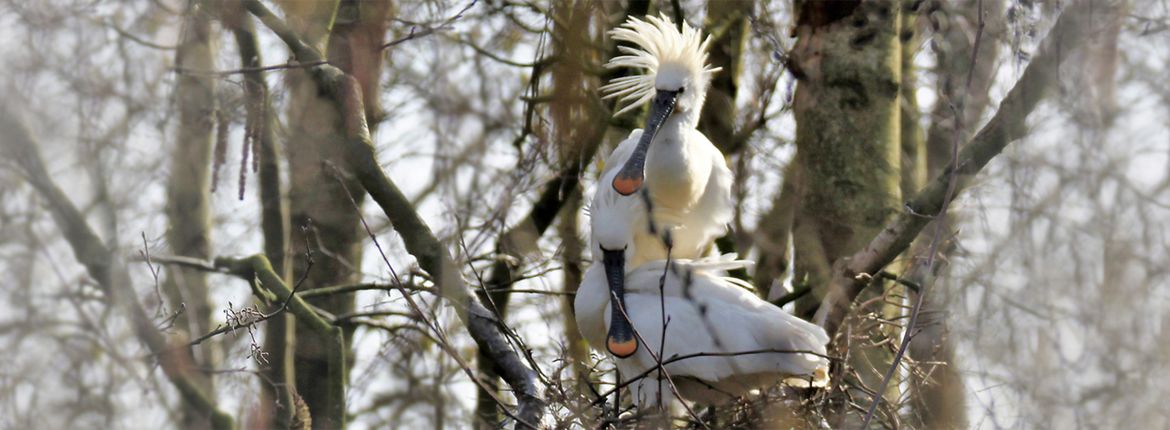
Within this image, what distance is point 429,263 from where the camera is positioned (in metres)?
6.65

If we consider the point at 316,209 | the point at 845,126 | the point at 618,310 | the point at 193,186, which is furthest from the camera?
the point at 193,186

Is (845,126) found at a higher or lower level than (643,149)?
higher

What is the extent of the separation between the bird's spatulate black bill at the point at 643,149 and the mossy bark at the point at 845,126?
0.89 meters

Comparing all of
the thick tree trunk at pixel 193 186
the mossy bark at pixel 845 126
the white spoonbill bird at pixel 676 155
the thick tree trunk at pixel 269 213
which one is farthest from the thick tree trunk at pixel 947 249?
the thick tree trunk at pixel 193 186

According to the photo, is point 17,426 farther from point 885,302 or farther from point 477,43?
point 477,43

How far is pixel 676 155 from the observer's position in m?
7.71

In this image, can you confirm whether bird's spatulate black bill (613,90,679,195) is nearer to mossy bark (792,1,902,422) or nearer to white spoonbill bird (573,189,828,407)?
white spoonbill bird (573,189,828,407)

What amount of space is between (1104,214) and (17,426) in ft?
11.1

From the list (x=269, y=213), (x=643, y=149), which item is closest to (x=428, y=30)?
(x=643, y=149)

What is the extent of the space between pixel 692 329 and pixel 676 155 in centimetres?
125

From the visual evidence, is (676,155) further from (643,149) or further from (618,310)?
(618,310)

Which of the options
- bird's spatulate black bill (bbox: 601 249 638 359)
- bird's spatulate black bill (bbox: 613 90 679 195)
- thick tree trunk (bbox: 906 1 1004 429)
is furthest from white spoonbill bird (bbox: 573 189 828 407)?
thick tree trunk (bbox: 906 1 1004 429)

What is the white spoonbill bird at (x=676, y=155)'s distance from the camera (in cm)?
771

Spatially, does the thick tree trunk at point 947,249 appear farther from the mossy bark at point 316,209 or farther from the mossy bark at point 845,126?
the mossy bark at point 316,209
